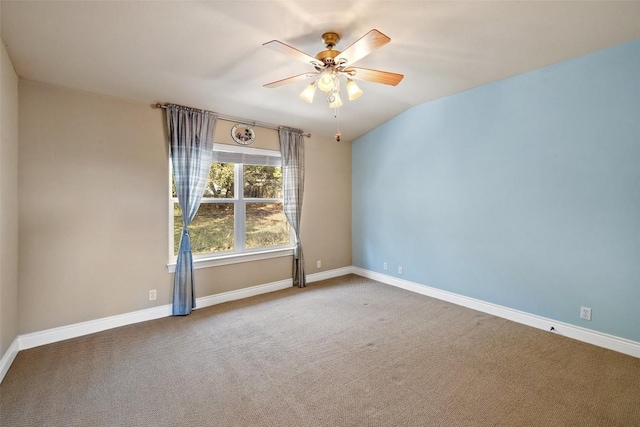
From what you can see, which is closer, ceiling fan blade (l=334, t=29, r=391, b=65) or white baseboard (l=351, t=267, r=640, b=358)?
ceiling fan blade (l=334, t=29, r=391, b=65)

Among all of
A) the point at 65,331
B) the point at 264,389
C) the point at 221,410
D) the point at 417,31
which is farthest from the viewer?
the point at 65,331

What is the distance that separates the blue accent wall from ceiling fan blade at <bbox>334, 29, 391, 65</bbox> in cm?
219

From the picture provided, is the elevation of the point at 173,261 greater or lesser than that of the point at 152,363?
greater

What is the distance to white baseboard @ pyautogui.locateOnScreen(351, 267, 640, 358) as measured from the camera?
262 cm

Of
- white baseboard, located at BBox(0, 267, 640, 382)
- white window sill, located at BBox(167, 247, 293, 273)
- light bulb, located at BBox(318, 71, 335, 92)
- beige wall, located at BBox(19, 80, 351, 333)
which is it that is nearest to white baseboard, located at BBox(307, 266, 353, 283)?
white baseboard, located at BBox(0, 267, 640, 382)

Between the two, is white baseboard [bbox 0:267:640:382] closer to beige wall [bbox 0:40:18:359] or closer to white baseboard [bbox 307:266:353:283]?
beige wall [bbox 0:40:18:359]

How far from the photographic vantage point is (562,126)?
294cm

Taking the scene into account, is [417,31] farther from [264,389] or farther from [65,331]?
[65,331]

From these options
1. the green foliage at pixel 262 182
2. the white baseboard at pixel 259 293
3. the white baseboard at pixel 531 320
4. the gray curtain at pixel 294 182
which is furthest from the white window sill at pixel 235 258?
the white baseboard at pixel 531 320

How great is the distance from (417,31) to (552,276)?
279 cm

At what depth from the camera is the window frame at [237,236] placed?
3.55 meters

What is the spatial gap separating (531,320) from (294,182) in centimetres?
344

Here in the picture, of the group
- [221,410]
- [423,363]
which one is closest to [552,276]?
[423,363]

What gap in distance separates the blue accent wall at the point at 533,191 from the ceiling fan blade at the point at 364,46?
219 cm
